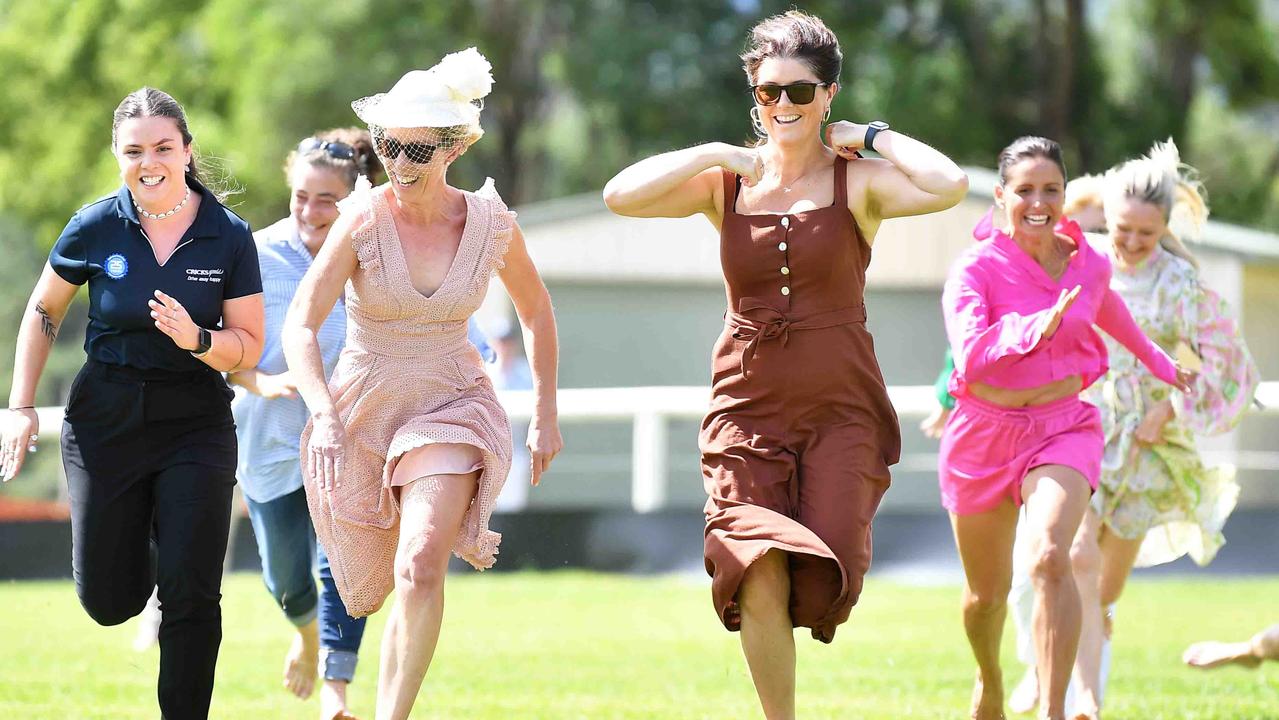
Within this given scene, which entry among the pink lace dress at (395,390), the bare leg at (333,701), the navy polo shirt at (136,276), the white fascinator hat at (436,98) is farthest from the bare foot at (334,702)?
the white fascinator hat at (436,98)

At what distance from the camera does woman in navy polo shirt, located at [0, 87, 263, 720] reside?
5.77 metres

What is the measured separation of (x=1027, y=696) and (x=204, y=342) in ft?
12.8

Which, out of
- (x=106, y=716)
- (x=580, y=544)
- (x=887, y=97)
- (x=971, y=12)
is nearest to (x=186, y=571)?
(x=106, y=716)

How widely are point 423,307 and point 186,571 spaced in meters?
1.14

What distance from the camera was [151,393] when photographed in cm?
585

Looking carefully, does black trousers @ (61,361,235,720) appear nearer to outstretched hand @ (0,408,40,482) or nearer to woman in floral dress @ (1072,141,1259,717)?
outstretched hand @ (0,408,40,482)

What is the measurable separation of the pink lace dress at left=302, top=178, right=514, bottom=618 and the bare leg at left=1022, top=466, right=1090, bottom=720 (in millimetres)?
1904

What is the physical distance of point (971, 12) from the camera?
3036 cm

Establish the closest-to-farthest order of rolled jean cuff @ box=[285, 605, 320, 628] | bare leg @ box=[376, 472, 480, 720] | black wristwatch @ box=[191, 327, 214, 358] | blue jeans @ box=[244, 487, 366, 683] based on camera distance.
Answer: bare leg @ box=[376, 472, 480, 720], black wristwatch @ box=[191, 327, 214, 358], blue jeans @ box=[244, 487, 366, 683], rolled jean cuff @ box=[285, 605, 320, 628]

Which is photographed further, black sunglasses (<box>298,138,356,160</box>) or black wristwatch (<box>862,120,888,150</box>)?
black sunglasses (<box>298,138,356,160</box>)

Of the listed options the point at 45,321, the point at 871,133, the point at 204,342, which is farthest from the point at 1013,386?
the point at 45,321

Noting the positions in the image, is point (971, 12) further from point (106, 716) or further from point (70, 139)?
point (106, 716)

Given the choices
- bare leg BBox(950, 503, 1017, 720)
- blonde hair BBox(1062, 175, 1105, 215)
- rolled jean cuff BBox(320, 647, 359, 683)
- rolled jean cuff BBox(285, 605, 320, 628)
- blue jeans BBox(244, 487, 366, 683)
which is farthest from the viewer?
blonde hair BBox(1062, 175, 1105, 215)

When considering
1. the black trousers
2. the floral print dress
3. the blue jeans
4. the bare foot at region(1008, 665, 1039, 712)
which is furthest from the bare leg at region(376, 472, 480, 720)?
the floral print dress
